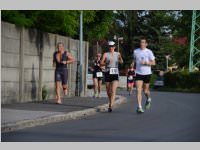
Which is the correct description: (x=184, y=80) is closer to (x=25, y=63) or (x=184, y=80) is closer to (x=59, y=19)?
(x=59, y=19)

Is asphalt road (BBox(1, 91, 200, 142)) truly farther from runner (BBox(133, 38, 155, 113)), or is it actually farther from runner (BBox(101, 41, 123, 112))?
runner (BBox(101, 41, 123, 112))

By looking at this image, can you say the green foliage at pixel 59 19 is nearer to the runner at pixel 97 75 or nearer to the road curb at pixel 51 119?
the runner at pixel 97 75

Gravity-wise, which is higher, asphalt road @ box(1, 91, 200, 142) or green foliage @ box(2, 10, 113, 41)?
green foliage @ box(2, 10, 113, 41)

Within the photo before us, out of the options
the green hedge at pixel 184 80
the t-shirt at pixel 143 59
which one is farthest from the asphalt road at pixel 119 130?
the green hedge at pixel 184 80

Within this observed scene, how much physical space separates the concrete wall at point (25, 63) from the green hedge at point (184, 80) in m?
20.1

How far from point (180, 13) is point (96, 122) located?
39837 millimetres

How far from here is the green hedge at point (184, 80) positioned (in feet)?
133

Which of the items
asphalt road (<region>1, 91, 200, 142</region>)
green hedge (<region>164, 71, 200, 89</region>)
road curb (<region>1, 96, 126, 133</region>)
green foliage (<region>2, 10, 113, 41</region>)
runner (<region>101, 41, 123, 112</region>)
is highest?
green foliage (<region>2, 10, 113, 41</region>)

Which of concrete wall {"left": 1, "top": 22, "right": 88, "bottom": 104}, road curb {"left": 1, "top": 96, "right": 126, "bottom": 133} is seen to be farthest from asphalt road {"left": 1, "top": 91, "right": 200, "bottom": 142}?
concrete wall {"left": 1, "top": 22, "right": 88, "bottom": 104}

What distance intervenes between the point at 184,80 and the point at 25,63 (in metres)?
24.6

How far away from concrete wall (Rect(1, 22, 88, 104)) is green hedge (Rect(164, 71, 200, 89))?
2014 centimetres

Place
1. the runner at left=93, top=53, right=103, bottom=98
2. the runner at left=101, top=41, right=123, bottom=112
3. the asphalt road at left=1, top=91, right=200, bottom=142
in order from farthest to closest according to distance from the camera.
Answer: the runner at left=93, top=53, right=103, bottom=98
the runner at left=101, top=41, right=123, bottom=112
the asphalt road at left=1, top=91, right=200, bottom=142

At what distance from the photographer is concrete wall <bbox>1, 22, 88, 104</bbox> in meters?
17.2

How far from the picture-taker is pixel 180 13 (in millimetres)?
52438
